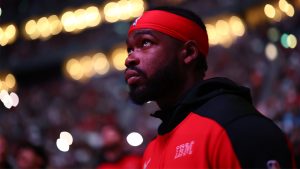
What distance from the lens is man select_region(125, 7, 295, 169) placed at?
2.05 metres

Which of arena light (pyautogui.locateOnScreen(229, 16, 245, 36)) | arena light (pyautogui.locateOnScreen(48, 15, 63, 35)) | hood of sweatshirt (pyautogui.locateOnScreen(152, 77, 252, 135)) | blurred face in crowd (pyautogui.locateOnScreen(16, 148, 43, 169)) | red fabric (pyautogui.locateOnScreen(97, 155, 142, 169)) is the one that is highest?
arena light (pyautogui.locateOnScreen(48, 15, 63, 35))

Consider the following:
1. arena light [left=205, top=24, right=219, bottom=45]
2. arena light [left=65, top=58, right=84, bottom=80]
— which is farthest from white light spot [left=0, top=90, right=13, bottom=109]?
arena light [left=205, top=24, right=219, bottom=45]

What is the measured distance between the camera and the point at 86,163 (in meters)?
11.5

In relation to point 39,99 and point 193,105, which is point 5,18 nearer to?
point 39,99

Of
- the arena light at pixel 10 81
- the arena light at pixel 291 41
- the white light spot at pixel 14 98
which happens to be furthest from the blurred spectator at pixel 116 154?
the arena light at pixel 10 81

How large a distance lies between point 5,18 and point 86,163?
18.7 feet

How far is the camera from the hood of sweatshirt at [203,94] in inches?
91.8

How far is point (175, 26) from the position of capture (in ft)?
8.60

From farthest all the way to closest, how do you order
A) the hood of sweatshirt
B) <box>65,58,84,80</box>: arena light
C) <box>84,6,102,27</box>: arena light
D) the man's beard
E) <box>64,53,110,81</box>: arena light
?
<box>65,58,84,80</box>: arena light < <box>64,53,110,81</box>: arena light < <box>84,6,102,27</box>: arena light < the man's beard < the hood of sweatshirt

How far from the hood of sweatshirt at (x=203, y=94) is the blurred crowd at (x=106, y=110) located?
12.3ft

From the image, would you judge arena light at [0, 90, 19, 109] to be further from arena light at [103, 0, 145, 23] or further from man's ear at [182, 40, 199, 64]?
man's ear at [182, 40, 199, 64]

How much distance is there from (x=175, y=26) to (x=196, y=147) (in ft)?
2.15

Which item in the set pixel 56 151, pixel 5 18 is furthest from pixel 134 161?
pixel 5 18

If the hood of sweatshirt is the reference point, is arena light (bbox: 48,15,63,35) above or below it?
above
